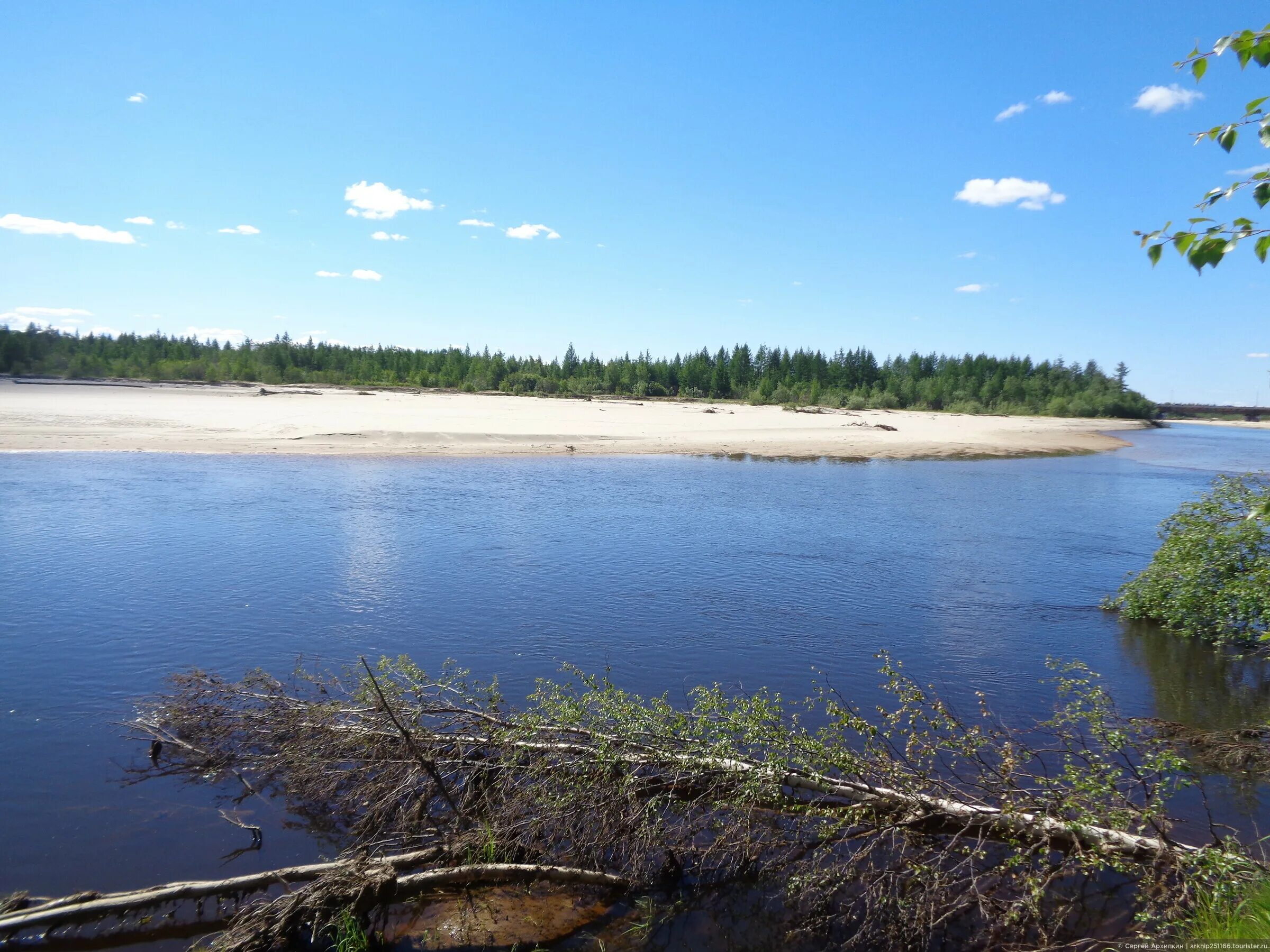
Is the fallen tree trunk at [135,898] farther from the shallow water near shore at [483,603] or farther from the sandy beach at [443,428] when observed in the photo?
the sandy beach at [443,428]

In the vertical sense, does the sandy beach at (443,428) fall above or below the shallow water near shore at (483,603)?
above

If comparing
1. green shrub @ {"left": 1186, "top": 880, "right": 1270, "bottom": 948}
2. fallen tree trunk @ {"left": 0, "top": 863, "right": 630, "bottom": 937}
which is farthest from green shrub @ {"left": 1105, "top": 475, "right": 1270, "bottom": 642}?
fallen tree trunk @ {"left": 0, "top": 863, "right": 630, "bottom": 937}

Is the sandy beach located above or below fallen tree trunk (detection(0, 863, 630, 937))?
above

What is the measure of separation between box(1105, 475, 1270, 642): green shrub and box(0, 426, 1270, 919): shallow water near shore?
0.73m

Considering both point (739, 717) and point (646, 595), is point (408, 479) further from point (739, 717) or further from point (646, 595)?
point (739, 717)

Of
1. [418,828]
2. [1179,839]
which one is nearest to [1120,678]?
[1179,839]

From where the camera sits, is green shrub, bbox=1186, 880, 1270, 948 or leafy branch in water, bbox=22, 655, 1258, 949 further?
leafy branch in water, bbox=22, 655, 1258, 949

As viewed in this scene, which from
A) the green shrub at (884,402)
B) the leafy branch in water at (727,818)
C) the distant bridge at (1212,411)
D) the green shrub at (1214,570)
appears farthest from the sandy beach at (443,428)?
the distant bridge at (1212,411)

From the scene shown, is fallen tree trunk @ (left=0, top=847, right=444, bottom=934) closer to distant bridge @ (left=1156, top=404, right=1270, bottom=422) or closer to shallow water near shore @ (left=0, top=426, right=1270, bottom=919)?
shallow water near shore @ (left=0, top=426, right=1270, bottom=919)

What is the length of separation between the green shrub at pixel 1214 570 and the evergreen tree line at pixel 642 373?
101496 millimetres

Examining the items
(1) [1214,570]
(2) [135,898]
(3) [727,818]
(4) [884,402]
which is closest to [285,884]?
(2) [135,898]

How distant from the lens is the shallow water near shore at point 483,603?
9.80m

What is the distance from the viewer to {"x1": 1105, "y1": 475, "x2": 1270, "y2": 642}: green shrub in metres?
14.7

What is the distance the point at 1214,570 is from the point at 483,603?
48.2 ft
